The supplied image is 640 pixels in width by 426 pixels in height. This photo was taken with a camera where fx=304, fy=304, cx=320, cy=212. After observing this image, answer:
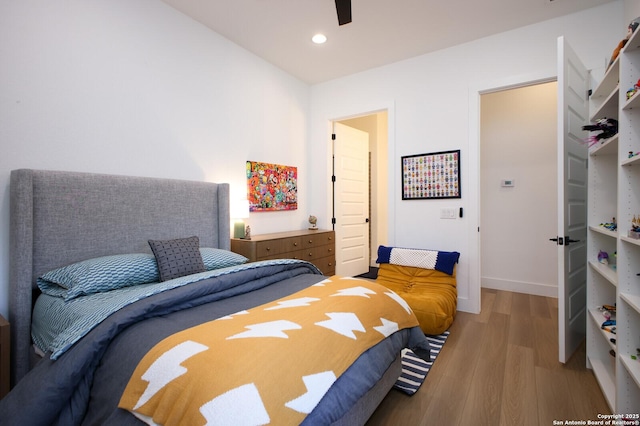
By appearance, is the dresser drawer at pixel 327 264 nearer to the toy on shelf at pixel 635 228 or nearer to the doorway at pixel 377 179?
the doorway at pixel 377 179

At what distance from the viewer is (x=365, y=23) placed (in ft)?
9.62

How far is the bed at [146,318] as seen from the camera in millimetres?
991

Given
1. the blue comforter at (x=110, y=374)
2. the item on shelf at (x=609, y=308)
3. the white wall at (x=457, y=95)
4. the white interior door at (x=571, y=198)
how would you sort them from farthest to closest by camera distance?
the white wall at (x=457, y=95) < the white interior door at (x=571, y=198) < the item on shelf at (x=609, y=308) < the blue comforter at (x=110, y=374)

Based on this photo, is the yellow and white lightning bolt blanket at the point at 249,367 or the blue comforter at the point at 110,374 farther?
the blue comforter at the point at 110,374

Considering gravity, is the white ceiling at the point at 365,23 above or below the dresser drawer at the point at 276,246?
above

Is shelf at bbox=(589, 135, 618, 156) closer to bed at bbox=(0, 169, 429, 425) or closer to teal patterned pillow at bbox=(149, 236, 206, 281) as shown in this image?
bed at bbox=(0, 169, 429, 425)

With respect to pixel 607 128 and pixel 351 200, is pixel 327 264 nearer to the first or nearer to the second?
pixel 351 200

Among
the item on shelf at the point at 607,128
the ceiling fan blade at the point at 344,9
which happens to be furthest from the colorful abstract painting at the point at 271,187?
the item on shelf at the point at 607,128

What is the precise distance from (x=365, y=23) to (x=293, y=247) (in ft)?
7.86

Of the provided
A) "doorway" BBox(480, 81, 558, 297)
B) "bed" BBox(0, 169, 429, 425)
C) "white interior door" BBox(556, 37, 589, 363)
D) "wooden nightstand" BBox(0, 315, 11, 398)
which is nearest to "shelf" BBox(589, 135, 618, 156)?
"white interior door" BBox(556, 37, 589, 363)

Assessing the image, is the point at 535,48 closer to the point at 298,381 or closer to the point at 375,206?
the point at 375,206

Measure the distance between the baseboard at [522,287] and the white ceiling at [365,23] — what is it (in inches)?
117

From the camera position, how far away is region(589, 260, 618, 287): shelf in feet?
5.60

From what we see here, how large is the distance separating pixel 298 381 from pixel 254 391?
15 centimetres
